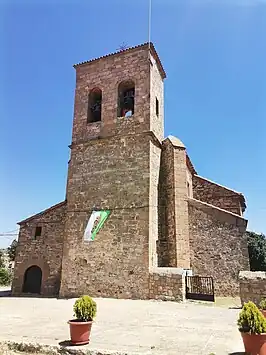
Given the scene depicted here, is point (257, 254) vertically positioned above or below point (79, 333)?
above

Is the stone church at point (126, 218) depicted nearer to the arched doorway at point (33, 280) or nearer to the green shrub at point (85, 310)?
the arched doorway at point (33, 280)

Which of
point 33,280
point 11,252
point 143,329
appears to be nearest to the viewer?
point 143,329

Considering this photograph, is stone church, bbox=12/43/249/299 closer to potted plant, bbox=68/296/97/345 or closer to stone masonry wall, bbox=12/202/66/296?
stone masonry wall, bbox=12/202/66/296

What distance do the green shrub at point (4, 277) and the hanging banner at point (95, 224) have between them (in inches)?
550

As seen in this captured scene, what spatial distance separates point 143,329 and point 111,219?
7.33m

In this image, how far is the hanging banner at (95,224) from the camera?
1334 centimetres

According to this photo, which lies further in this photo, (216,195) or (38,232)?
(216,195)

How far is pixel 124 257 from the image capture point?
489 inches

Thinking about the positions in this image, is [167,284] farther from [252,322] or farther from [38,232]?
[38,232]

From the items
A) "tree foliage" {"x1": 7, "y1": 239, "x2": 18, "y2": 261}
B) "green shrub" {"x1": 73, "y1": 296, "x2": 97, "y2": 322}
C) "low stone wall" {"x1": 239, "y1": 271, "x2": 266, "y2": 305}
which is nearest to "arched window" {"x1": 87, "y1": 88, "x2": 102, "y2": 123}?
"low stone wall" {"x1": 239, "y1": 271, "x2": 266, "y2": 305}

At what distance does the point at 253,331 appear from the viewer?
165 inches

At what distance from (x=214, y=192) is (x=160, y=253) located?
24.0ft

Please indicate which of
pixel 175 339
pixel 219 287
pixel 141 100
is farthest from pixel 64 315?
pixel 141 100

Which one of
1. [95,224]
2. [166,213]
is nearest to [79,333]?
[95,224]
